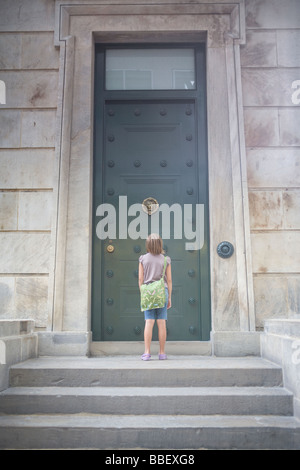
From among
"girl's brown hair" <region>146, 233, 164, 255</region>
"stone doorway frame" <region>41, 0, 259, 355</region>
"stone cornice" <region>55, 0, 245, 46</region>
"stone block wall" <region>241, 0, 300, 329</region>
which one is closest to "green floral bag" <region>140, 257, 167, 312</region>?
"girl's brown hair" <region>146, 233, 164, 255</region>

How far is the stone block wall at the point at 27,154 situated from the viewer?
6.36 meters

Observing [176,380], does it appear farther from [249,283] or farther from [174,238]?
[174,238]

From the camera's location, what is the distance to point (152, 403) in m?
4.55

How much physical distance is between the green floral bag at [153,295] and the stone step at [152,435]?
163 centimetres

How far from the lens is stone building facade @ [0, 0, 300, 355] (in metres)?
6.27

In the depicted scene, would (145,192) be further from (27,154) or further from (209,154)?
(27,154)

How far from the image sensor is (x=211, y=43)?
682 centimetres

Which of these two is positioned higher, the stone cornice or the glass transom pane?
the stone cornice

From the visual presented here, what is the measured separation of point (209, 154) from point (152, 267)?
190 cm

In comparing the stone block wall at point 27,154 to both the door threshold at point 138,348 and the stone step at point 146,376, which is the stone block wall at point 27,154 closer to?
the door threshold at point 138,348

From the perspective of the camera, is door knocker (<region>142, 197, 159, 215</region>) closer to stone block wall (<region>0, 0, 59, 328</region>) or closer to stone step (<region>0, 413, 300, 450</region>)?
stone block wall (<region>0, 0, 59, 328</region>)

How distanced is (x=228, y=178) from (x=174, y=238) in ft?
3.64

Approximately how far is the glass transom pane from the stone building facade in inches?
7.9
